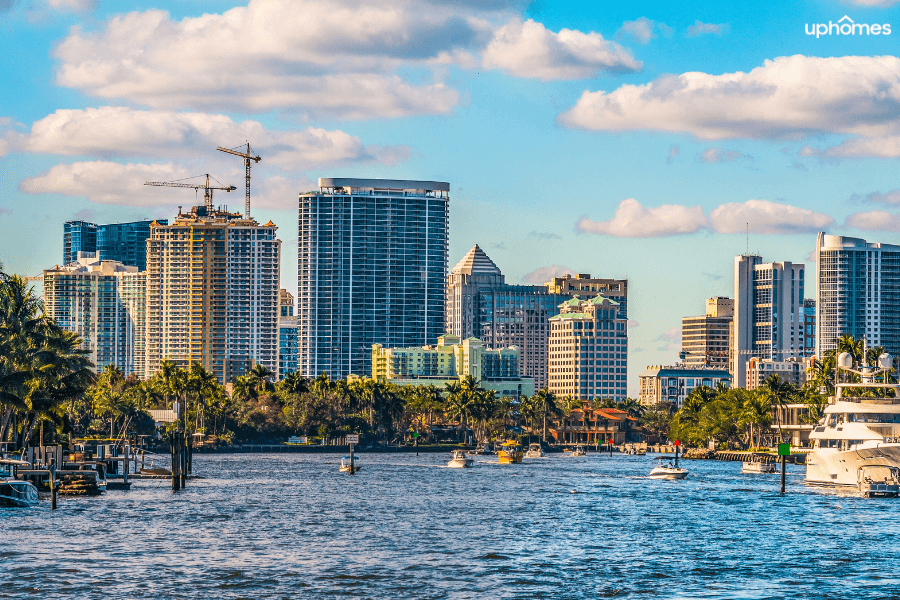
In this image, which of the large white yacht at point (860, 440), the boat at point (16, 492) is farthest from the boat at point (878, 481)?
the boat at point (16, 492)

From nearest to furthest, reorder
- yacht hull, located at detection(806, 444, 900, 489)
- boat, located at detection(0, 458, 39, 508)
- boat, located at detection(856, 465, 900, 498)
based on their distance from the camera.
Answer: boat, located at detection(0, 458, 39, 508)
boat, located at detection(856, 465, 900, 498)
yacht hull, located at detection(806, 444, 900, 489)

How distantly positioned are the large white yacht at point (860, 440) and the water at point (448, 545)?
3.73 meters

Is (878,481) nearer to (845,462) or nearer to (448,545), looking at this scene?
(845,462)

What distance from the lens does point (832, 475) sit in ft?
477

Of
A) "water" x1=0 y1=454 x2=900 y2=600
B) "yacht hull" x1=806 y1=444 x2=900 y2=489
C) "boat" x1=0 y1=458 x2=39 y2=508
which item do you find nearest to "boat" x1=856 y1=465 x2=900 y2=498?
"yacht hull" x1=806 y1=444 x2=900 y2=489

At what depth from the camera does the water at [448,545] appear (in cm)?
7100

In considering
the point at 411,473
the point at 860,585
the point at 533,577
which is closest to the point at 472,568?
the point at 533,577

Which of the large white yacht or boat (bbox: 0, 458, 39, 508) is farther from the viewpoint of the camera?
the large white yacht

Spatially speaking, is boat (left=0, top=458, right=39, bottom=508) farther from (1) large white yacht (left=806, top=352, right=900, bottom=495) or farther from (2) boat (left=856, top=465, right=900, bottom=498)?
(1) large white yacht (left=806, top=352, right=900, bottom=495)

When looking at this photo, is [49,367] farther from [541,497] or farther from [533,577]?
[533,577]

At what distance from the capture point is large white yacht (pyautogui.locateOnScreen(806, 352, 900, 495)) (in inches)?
5418

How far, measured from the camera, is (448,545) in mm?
89812

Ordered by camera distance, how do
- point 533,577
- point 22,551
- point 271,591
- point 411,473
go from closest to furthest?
1. point 271,591
2. point 533,577
3. point 22,551
4. point 411,473

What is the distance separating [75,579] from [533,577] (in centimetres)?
2382
